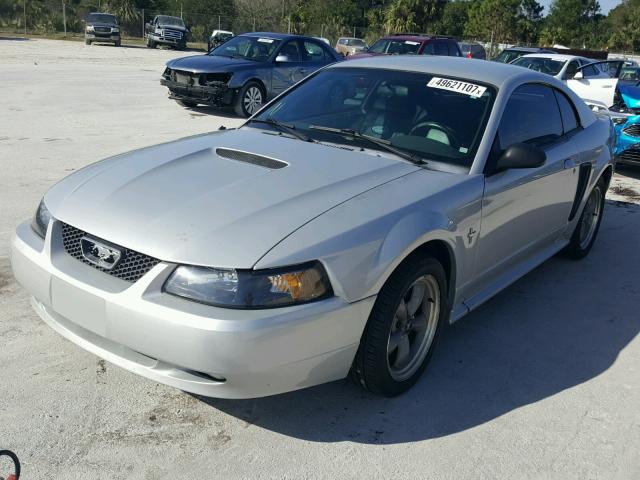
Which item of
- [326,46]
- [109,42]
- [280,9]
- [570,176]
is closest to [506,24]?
[280,9]

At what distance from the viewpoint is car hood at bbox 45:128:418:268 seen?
273 centimetres

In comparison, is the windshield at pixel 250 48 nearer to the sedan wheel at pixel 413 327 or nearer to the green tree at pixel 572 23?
the sedan wheel at pixel 413 327

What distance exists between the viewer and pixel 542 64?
1423 centimetres

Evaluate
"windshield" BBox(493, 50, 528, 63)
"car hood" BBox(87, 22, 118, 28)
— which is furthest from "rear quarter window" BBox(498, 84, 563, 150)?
"car hood" BBox(87, 22, 118, 28)

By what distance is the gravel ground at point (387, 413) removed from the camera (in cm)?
279

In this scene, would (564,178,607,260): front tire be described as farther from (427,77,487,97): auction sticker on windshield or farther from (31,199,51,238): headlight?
(31,199,51,238): headlight

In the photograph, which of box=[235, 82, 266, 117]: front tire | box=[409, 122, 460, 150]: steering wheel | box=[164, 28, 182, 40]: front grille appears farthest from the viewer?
box=[164, 28, 182, 40]: front grille

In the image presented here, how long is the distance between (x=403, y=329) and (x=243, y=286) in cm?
103

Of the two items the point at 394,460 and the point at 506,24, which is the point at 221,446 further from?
the point at 506,24

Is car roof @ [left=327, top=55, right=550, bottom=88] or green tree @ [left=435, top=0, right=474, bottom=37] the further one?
green tree @ [left=435, top=0, right=474, bottom=37]

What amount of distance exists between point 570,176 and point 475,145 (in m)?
1.29

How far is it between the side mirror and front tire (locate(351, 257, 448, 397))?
771 mm

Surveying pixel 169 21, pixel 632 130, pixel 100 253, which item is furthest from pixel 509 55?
pixel 169 21

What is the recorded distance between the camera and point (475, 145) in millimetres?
3732
